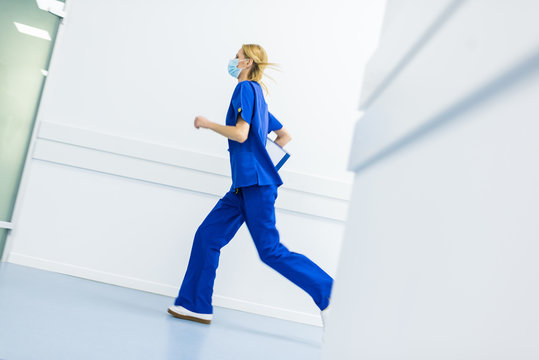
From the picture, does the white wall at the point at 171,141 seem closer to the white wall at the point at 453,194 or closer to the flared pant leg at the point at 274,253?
the flared pant leg at the point at 274,253

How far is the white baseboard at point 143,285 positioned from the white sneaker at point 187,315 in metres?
0.55

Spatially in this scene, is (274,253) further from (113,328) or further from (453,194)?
(453,194)

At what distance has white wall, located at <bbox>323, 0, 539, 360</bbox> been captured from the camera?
168mm

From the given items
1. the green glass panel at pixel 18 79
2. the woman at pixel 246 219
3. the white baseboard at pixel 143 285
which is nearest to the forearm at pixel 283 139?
the woman at pixel 246 219

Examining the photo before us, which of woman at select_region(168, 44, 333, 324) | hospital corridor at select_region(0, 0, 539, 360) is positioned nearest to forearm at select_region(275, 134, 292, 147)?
hospital corridor at select_region(0, 0, 539, 360)

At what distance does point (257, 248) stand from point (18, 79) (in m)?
1.55

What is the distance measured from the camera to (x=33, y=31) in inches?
103

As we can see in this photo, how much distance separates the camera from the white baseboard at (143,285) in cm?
267

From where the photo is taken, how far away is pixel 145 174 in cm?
271

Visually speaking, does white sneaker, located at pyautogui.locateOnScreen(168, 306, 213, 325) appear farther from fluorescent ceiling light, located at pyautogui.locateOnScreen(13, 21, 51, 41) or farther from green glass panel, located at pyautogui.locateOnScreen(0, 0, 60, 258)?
fluorescent ceiling light, located at pyautogui.locateOnScreen(13, 21, 51, 41)

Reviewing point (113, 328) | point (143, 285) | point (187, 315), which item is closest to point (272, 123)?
point (187, 315)

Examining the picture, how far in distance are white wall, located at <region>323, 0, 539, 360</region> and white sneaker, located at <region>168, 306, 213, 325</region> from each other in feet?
5.97

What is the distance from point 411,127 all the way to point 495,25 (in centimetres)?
11

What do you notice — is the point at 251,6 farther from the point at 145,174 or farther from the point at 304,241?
the point at 304,241
